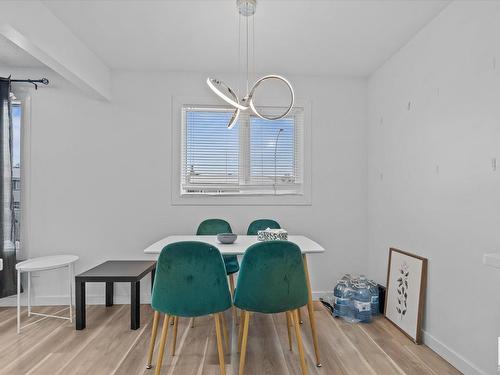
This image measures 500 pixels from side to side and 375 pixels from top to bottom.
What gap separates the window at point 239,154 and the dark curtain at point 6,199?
1745mm

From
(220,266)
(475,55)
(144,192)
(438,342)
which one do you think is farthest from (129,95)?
(438,342)

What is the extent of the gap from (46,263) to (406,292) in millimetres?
3311

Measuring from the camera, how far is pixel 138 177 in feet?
10.7

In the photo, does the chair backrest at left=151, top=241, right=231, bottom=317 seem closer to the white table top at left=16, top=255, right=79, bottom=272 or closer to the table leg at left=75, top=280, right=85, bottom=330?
the table leg at left=75, top=280, right=85, bottom=330

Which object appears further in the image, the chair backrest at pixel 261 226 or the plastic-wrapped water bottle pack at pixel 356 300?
the chair backrest at pixel 261 226

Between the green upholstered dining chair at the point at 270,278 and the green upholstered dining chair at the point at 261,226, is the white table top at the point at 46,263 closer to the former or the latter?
the green upholstered dining chair at the point at 261,226

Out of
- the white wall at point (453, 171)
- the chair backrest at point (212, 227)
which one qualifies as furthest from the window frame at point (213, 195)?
the white wall at point (453, 171)

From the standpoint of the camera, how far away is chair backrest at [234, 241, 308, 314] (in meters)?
1.72

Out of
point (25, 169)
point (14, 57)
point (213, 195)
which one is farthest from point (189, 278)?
point (14, 57)

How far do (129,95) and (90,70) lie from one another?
0.50 m

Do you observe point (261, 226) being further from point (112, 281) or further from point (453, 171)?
point (453, 171)

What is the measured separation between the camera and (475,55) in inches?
75.0

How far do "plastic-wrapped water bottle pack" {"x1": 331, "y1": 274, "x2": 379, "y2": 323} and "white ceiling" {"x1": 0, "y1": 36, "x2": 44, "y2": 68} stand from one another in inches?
155

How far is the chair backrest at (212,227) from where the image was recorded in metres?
2.97
